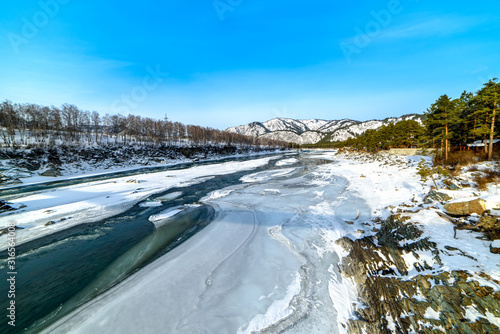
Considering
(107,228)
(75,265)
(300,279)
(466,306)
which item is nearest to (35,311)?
(75,265)

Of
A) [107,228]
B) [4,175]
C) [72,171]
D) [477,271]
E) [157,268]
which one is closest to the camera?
[477,271]

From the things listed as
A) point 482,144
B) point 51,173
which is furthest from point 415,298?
point 51,173

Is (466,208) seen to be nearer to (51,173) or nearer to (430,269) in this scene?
(430,269)

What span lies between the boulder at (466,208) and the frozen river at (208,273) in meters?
3.81

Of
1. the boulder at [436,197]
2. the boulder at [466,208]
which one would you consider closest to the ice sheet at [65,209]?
the boulder at [466,208]

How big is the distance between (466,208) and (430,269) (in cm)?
493

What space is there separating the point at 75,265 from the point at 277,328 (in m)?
8.50

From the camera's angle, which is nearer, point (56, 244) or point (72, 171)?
point (56, 244)

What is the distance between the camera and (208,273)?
6520mm

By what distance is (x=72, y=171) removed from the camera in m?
34.9

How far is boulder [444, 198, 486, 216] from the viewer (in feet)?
25.5

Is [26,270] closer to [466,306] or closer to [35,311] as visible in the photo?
[35,311]

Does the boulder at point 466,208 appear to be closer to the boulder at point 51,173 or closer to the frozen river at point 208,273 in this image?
the frozen river at point 208,273

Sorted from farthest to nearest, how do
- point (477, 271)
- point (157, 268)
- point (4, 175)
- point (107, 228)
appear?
point (4, 175)
point (107, 228)
point (157, 268)
point (477, 271)
